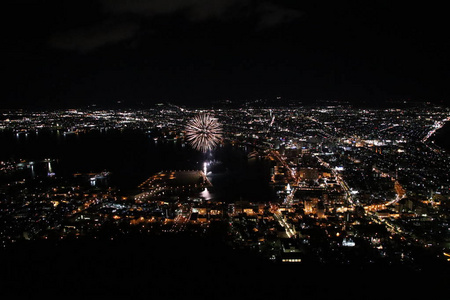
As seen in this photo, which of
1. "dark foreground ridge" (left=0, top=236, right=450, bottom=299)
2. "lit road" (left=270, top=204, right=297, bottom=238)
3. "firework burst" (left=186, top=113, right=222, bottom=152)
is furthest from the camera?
"firework burst" (left=186, top=113, right=222, bottom=152)

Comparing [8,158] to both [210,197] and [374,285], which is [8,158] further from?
[374,285]

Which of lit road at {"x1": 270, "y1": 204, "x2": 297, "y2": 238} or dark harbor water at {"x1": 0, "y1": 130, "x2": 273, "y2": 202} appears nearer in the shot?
lit road at {"x1": 270, "y1": 204, "x2": 297, "y2": 238}

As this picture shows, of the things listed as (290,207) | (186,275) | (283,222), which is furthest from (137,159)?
(186,275)

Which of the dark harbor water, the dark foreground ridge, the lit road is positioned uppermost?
the dark foreground ridge

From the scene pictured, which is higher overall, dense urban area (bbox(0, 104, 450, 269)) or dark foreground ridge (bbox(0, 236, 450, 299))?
dark foreground ridge (bbox(0, 236, 450, 299))

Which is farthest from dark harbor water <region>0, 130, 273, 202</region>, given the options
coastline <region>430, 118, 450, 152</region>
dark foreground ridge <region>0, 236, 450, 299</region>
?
coastline <region>430, 118, 450, 152</region>

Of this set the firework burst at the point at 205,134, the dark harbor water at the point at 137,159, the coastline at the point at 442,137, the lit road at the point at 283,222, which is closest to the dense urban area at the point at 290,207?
the lit road at the point at 283,222

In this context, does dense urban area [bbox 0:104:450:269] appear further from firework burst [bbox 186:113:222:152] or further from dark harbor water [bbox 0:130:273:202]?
firework burst [bbox 186:113:222:152]

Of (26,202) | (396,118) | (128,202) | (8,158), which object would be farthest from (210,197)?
(396,118)
